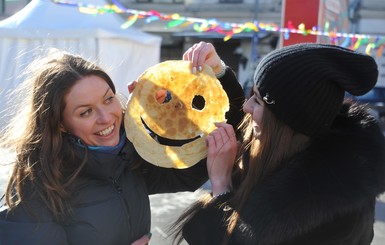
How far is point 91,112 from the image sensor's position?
1481 millimetres

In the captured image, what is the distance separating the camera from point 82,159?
4.76 feet

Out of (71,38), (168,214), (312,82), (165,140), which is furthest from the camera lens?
(71,38)

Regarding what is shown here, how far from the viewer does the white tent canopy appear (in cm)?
622

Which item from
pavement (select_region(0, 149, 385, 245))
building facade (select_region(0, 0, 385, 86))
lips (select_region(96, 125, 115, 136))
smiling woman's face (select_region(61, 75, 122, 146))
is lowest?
pavement (select_region(0, 149, 385, 245))

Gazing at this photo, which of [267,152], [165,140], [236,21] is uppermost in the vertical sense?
[267,152]

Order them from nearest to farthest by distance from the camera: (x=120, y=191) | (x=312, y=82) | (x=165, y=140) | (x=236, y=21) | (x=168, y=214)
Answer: (x=312, y=82) < (x=120, y=191) < (x=165, y=140) < (x=168, y=214) < (x=236, y=21)

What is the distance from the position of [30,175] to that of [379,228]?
3424 millimetres

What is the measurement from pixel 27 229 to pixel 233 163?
2.53ft

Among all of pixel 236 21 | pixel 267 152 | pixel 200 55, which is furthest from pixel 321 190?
pixel 236 21

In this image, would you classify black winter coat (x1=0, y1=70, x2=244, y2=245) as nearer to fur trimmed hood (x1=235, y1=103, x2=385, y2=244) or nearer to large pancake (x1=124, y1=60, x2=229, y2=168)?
large pancake (x1=124, y1=60, x2=229, y2=168)

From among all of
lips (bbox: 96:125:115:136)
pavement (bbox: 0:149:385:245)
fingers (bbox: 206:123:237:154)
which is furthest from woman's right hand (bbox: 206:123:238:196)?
pavement (bbox: 0:149:385:245)

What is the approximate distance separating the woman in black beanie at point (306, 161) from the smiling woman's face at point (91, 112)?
19.5 inches

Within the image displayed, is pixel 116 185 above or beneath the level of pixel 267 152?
beneath

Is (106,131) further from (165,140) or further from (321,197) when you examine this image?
(321,197)
